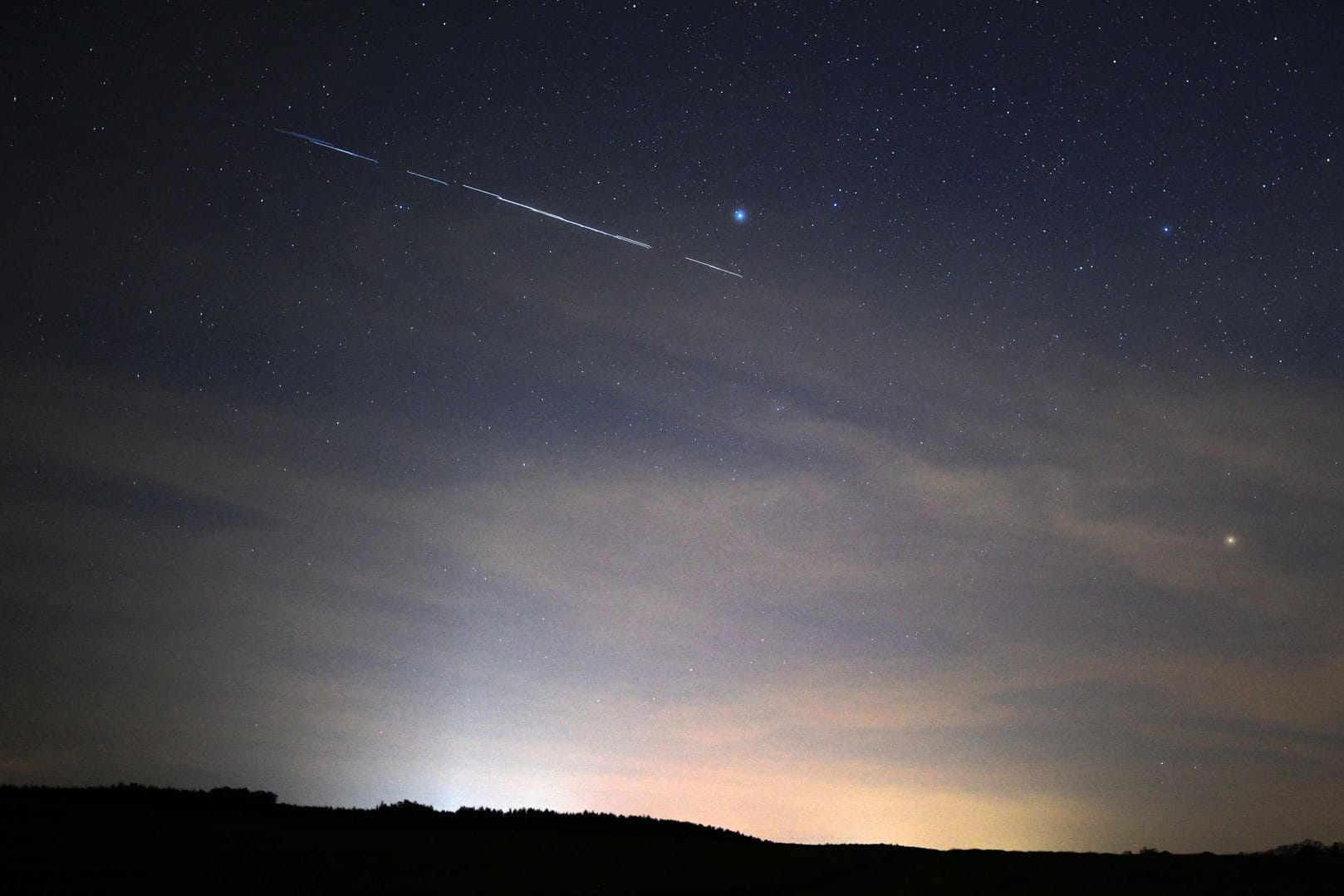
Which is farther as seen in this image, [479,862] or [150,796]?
[150,796]

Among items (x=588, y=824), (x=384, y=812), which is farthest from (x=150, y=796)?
(x=588, y=824)

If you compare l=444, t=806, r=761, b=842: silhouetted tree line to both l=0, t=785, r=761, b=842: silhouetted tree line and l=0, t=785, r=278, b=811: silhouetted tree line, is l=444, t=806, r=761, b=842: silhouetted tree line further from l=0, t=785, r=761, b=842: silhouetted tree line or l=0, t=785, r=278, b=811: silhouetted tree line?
l=0, t=785, r=278, b=811: silhouetted tree line

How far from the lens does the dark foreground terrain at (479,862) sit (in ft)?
83.2

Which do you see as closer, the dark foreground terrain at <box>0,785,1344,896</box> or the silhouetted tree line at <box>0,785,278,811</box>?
the dark foreground terrain at <box>0,785,1344,896</box>

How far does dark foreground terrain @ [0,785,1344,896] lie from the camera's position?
25359 mm

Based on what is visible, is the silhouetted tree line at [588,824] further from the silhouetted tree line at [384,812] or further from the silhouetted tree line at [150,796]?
the silhouetted tree line at [150,796]

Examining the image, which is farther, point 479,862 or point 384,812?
point 384,812

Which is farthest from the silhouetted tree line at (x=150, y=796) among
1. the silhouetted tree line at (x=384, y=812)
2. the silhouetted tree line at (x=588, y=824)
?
the silhouetted tree line at (x=588, y=824)

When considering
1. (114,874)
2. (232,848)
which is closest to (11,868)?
(114,874)

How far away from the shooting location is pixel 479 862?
30.0 m

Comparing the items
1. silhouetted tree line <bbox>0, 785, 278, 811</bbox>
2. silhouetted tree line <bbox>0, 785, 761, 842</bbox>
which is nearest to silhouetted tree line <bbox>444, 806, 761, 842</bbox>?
silhouetted tree line <bbox>0, 785, 761, 842</bbox>

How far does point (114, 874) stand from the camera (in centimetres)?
2472

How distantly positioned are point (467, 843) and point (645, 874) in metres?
6.95

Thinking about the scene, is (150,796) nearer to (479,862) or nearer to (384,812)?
(384,812)
